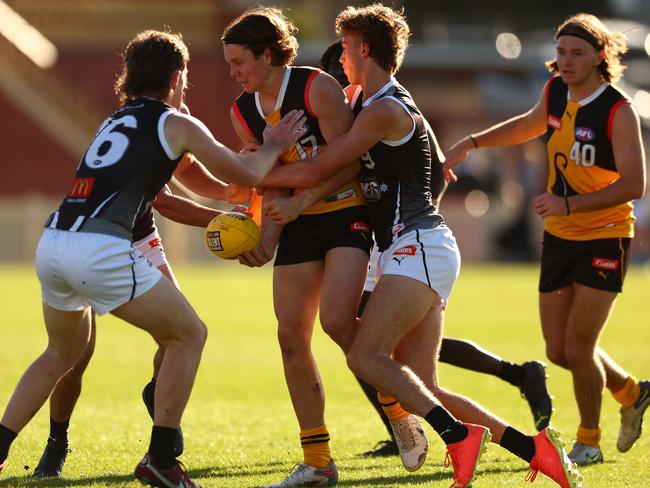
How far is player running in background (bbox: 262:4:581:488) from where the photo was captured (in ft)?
19.4

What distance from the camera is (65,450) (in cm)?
680

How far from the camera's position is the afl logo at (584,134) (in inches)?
282

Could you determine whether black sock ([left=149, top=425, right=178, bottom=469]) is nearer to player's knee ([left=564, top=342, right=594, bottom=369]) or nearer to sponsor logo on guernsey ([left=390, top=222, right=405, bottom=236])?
sponsor logo on guernsey ([left=390, top=222, right=405, bottom=236])

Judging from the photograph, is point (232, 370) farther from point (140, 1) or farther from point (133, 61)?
point (140, 1)

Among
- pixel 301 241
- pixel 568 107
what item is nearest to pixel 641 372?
pixel 568 107

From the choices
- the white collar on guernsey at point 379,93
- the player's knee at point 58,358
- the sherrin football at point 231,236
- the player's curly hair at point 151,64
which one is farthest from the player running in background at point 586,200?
the player's knee at point 58,358

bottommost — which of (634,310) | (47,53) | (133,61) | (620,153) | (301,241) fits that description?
(634,310)

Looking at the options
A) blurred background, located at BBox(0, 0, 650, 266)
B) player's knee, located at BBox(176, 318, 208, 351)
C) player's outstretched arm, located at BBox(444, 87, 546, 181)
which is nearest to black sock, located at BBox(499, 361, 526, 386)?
player's outstretched arm, located at BBox(444, 87, 546, 181)

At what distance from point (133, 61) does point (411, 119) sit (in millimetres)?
1445

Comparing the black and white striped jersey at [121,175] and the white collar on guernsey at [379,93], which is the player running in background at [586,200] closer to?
the white collar on guernsey at [379,93]

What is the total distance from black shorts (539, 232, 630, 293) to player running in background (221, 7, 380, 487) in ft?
4.97

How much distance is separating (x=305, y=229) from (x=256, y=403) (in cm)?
371

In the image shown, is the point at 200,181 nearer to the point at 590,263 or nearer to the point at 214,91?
the point at 590,263

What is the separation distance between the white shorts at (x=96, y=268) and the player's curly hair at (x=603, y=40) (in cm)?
304
